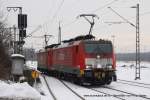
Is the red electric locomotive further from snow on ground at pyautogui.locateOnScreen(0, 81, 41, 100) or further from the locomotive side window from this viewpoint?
snow on ground at pyautogui.locateOnScreen(0, 81, 41, 100)

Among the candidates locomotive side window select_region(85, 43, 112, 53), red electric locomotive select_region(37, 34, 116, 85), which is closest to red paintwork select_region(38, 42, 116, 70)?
red electric locomotive select_region(37, 34, 116, 85)

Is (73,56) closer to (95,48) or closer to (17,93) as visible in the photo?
(95,48)

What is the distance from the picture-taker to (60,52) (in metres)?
37.3

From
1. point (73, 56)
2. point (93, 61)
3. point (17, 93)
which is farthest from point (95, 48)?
point (17, 93)

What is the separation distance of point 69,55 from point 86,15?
301cm

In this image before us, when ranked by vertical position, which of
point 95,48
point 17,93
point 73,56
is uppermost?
point 95,48

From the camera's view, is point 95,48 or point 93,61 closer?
point 93,61

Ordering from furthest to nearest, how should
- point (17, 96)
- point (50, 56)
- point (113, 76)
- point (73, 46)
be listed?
point (50, 56), point (73, 46), point (113, 76), point (17, 96)

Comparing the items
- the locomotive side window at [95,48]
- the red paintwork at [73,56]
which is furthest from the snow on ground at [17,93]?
the locomotive side window at [95,48]

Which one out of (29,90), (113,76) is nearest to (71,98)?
(29,90)

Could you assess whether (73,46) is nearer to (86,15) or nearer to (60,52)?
(86,15)

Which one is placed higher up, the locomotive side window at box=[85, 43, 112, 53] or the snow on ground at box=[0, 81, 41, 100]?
the locomotive side window at box=[85, 43, 112, 53]

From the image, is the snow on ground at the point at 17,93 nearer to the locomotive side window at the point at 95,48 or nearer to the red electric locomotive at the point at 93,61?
the red electric locomotive at the point at 93,61

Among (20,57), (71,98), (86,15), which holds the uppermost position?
(86,15)
